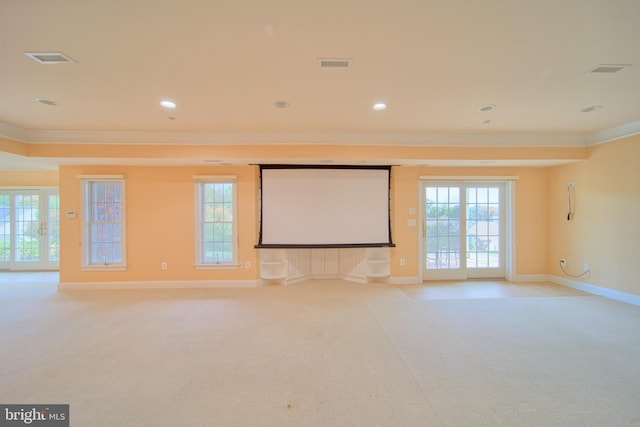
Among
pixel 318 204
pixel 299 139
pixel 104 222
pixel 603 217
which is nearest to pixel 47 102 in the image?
pixel 104 222

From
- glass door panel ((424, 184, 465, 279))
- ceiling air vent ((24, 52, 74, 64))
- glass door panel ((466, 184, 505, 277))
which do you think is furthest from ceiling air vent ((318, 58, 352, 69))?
glass door panel ((466, 184, 505, 277))

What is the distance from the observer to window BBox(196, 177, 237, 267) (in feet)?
17.0

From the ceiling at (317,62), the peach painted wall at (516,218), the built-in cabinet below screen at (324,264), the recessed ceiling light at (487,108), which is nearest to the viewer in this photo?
the ceiling at (317,62)

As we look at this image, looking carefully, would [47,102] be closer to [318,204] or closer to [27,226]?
[318,204]

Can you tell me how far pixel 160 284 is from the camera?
5062 millimetres

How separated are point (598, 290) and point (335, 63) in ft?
19.0

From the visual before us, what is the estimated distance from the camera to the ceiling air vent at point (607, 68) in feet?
7.88

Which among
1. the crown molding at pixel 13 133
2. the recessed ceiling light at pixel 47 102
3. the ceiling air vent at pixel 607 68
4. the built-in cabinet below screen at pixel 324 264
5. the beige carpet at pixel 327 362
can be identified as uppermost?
the ceiling air vent at pixel 607 68

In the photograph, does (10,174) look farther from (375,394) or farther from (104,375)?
(375,394)

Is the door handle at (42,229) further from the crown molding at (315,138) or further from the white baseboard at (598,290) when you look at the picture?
the white baseboard at (598,290)

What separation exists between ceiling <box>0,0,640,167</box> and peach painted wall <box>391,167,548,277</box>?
5.20ft

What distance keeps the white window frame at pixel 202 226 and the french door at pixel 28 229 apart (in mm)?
4587

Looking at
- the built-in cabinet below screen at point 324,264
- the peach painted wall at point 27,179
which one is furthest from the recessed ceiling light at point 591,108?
the peach painted wall at point 27,179

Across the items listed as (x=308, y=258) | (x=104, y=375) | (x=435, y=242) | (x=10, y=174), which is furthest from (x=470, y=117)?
(x=10, y=174)
